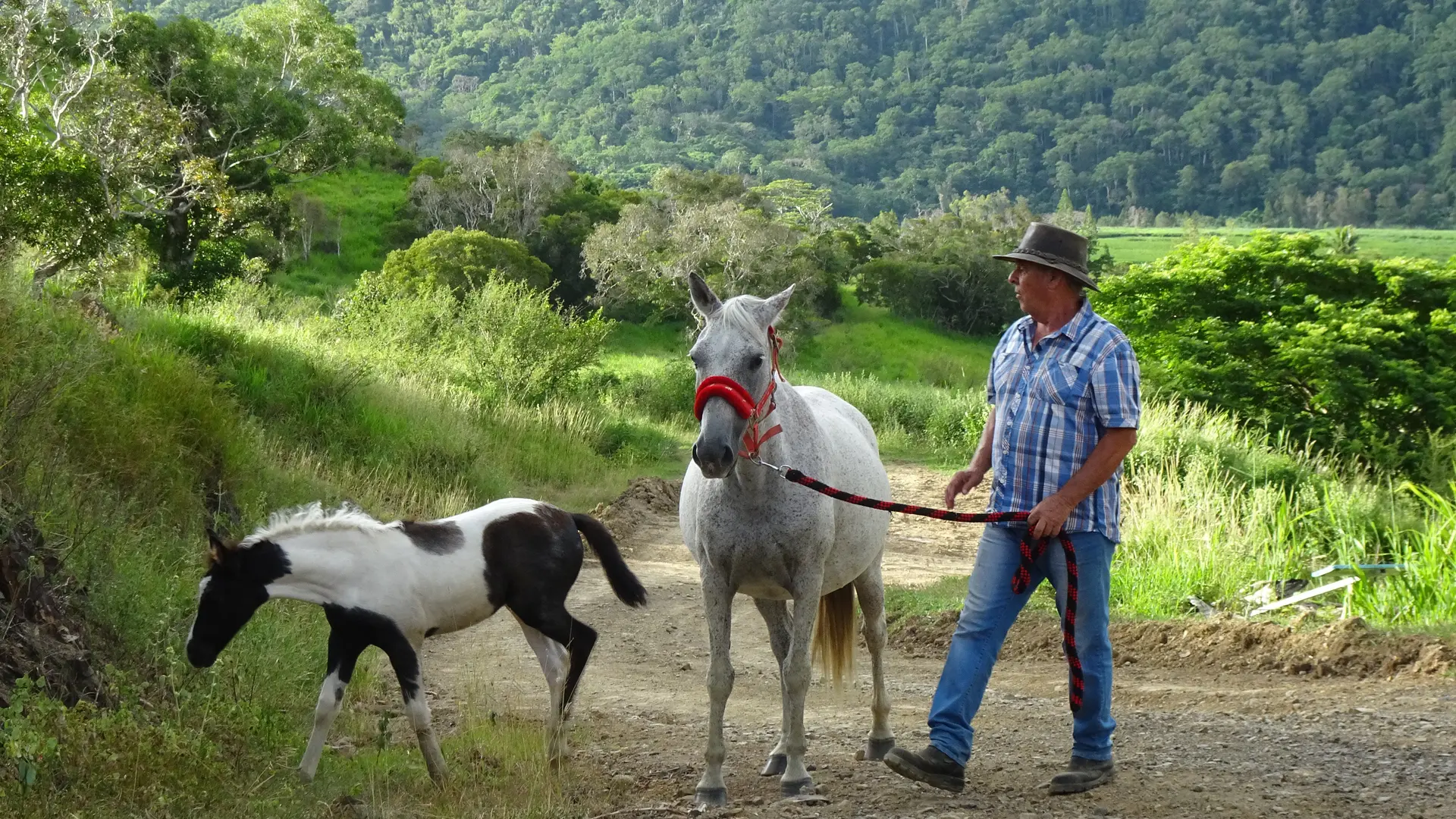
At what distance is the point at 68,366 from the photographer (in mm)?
7953

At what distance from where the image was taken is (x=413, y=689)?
5277mm

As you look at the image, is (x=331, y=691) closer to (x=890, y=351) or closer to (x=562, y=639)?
(x=562, y=639)

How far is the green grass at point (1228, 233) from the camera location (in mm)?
76562

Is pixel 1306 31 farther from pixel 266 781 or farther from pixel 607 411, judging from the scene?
pixel 266 781

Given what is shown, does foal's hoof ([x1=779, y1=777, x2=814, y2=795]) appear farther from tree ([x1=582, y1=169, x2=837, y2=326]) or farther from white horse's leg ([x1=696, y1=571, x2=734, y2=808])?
tree ([x1=582, y1=169, x2=837, y2=326])

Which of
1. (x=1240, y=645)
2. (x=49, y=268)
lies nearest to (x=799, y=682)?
(x=1240, y=645)

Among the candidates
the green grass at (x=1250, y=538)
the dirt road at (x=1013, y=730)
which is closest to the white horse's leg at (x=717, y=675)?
the dirt road at (x=1013, y=730)

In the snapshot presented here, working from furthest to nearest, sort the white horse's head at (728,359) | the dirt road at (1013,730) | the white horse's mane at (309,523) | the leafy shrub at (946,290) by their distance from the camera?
the leafy shrub at (946,290) → the white horse's mane at (309,523) → the dirt road at (1013,730) → the white horse's head at (728,359)

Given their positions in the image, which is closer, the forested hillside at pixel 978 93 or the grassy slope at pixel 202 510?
the grassy slope at pixel 202 510

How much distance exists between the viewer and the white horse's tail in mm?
6379

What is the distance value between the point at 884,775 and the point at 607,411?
1791 centimetres

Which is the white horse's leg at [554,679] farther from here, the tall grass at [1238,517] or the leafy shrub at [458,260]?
the leafy shrub at [458,260]

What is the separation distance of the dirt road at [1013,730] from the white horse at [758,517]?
383 mm

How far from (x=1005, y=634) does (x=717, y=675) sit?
121cm
